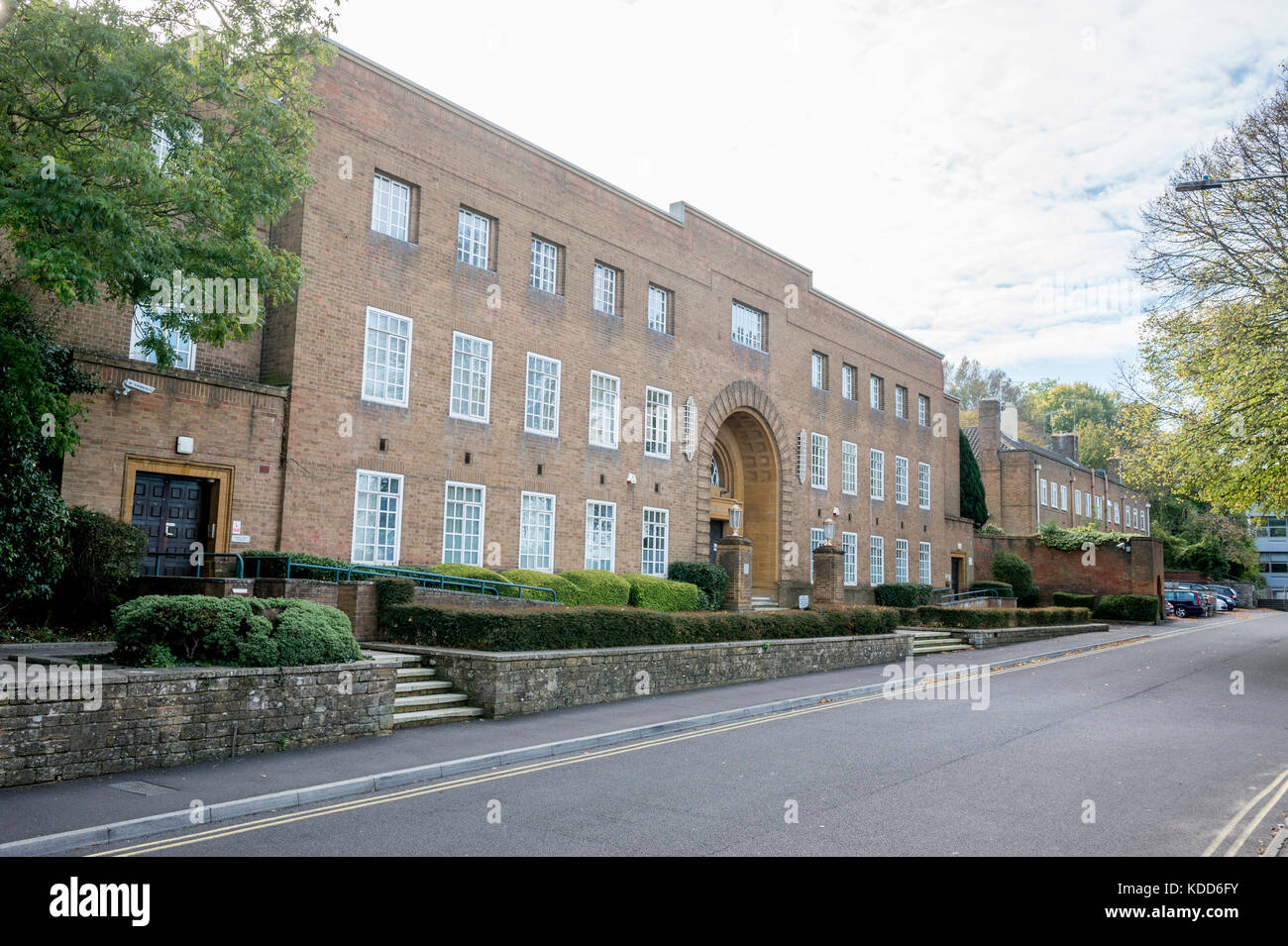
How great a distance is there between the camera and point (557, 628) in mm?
14094

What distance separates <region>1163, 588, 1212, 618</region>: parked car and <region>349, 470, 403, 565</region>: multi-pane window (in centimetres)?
3888

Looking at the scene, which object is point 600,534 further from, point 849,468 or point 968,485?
point 968,485

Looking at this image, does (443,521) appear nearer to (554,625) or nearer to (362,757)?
(554,625)

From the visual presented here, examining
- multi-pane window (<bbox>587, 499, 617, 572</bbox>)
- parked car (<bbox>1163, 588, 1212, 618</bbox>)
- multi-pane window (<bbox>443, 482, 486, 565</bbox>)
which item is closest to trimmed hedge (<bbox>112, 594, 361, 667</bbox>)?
multi-pane window (<bbox>443, 482, 486, 565</bbox>)

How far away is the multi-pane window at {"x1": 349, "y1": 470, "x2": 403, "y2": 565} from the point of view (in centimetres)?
1809

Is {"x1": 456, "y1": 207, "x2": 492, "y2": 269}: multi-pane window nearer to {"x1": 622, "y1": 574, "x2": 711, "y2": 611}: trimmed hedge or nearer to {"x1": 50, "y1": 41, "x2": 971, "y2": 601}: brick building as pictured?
{"x1": 50, "y1": 41, "x2": 971, "y2": 601}: brick building

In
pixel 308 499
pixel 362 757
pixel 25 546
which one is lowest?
pixel 362 757

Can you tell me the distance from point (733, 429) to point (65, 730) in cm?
2433

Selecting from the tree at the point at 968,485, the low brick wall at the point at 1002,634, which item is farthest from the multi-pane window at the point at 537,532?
the tree at the point at 968,485

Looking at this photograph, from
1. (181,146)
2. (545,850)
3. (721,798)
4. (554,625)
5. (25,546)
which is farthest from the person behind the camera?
(554,625)

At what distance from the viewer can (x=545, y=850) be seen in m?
6.37

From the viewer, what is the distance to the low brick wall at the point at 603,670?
12328 millimetres

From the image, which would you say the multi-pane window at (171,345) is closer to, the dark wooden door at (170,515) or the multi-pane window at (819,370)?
the dark wooden door at (170,515)
